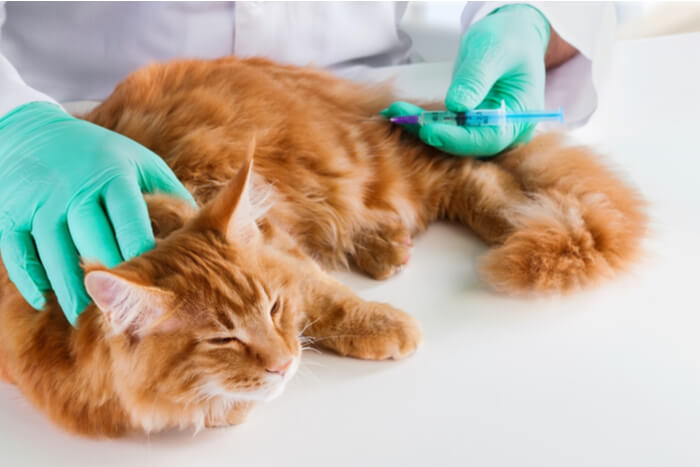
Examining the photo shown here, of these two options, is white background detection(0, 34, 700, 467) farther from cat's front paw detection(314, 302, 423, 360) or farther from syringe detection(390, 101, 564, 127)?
syringe detection(390, 101, 564, 127)

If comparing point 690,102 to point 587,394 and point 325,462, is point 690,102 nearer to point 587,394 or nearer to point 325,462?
point 587,394

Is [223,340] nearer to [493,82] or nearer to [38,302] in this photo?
[38,302]

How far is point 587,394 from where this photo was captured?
3.72ft

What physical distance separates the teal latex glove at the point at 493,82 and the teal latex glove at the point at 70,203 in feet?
2.37

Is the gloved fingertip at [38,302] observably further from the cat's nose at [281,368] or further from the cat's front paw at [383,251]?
the cat's front paw at [383,251]

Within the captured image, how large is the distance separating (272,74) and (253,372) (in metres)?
0.99

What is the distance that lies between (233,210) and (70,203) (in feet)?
1.26

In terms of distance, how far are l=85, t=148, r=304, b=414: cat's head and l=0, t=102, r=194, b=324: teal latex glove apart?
0.42ft

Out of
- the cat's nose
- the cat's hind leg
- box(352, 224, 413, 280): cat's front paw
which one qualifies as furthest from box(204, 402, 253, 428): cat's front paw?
the cat's hind leg

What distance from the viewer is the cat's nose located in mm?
1018

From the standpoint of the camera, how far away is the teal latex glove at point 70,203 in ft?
3.66

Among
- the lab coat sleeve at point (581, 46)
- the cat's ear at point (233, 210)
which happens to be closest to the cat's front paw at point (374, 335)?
the cat's ear at point (233, 210)

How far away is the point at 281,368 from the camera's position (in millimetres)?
1025

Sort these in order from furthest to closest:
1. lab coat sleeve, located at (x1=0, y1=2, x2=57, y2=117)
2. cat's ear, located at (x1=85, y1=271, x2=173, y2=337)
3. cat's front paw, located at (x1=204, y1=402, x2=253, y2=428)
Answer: lab coat sleeve, located at (x1=0, y1=2, x2=57, y2=117), cat's front paw, located at (x1=204, y1=402, x2=253, y2=428), cat's ear, located at (x1=85, y1=271, x2=173, y2=337)
